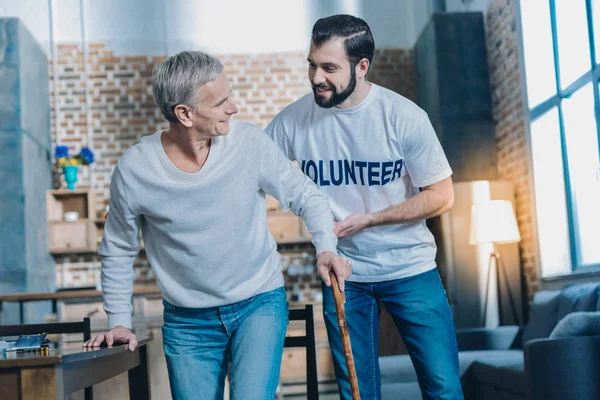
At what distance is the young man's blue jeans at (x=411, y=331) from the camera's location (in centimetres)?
253

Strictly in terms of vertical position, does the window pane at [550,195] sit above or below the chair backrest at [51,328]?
above

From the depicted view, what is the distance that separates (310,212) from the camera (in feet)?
7.18

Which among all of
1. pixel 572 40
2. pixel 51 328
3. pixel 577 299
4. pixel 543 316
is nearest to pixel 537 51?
pixel 572 40

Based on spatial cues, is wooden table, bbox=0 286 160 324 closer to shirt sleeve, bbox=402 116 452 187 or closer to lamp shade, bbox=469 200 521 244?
lamp shade, bbox=469 200 521 244

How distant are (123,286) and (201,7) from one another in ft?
21.4

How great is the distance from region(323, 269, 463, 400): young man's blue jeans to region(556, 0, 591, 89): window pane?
11.5 feet

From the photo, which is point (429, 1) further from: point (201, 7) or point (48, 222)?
point (48, 222)

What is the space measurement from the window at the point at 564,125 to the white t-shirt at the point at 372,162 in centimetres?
285

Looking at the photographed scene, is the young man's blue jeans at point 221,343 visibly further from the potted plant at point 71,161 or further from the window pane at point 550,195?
the potted plant at point 71,161

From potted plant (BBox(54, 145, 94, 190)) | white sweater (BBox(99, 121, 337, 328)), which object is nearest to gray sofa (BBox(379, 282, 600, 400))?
white sweater (BBox(99, 121, 337, 328))

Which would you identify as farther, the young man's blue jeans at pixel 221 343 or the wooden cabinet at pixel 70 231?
the wooden cabinet at pixel 70 231

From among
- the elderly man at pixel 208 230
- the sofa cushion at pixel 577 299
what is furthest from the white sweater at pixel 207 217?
the sofa cushion at pixel 577 299

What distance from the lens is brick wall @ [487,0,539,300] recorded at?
6602mm

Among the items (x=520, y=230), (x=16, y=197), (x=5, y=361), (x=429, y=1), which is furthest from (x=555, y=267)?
(x=5, y=361)
